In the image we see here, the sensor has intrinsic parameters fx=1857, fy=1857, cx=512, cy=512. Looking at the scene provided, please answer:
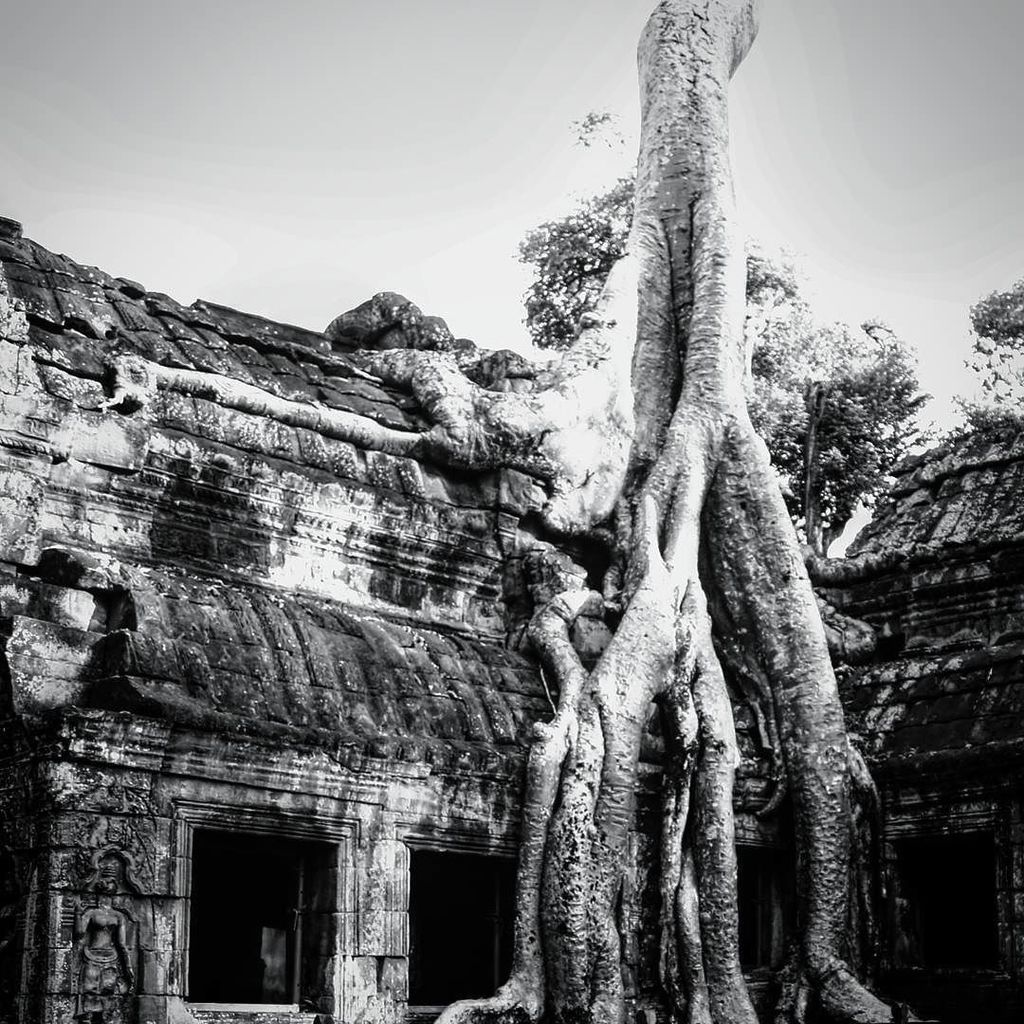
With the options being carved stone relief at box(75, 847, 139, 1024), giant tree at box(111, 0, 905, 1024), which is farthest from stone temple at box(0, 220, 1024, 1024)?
giant tree at box(111, 0, 905, 1024)

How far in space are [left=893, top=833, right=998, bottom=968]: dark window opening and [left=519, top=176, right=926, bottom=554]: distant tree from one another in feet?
26.2

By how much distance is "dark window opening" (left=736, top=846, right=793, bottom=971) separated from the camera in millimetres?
11688

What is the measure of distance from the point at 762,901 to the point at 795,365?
10.2 metres

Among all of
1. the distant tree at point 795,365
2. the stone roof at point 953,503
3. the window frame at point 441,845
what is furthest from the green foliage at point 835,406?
Result: the window frame at point 441,845

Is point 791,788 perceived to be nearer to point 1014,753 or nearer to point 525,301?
point 1014,753

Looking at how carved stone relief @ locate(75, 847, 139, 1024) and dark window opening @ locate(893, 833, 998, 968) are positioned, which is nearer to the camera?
carved stone relief @ locate(75, 847, 139, 1024)

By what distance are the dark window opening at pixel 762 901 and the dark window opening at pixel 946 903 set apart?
78 centimetres

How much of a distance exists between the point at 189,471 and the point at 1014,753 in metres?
5.15

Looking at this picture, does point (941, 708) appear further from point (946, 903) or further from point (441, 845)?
point (441, 845)

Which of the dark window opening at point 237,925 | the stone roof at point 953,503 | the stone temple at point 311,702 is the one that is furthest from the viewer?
the stone roof at point 953,503

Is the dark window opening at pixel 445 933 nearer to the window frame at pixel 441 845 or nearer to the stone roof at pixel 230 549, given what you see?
the window frame at pixel 441 845

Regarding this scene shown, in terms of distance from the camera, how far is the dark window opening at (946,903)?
39.0 ft

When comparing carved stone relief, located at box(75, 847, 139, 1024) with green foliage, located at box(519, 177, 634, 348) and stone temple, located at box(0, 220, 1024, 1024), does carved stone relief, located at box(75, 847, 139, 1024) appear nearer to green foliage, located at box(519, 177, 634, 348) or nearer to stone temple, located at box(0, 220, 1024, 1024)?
stone temple, located at box(0, 220, 1024, 1024)

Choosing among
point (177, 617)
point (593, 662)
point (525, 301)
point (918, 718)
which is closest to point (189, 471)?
point (177, 617)
